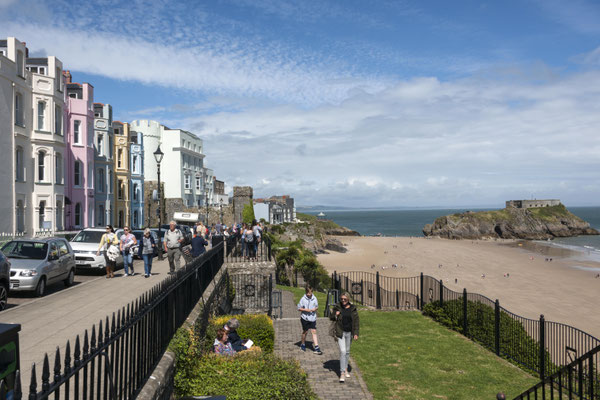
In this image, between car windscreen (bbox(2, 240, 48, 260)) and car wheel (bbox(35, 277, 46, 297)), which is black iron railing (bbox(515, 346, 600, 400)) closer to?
car wheel (bbox(35, 277, 46, 297))

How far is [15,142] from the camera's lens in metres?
27.5

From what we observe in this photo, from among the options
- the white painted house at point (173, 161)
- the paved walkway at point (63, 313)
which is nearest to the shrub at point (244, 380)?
the paved walkway at point (63, 313)

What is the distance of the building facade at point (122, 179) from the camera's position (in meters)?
45.6

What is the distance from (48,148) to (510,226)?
101709 millimetres

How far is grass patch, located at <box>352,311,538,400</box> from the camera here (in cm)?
1081

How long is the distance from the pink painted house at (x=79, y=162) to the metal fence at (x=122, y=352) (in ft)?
99.6

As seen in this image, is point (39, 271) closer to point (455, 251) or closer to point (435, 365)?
point (435, 365)

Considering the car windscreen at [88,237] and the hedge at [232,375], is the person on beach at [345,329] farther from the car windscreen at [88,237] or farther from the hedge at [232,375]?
the car windscreen at [88,237]

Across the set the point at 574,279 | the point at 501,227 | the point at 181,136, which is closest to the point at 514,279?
the point at 574,279

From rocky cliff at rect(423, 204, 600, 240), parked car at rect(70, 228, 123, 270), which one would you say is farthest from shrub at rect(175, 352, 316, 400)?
rocky cliff at rect(423, 204, 600, 240)

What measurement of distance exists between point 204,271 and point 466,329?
9.93 m

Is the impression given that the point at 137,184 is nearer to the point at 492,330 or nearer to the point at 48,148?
the point at 48,148

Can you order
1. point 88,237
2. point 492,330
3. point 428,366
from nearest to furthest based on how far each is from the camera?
point 428,366 → point 492,330 → point 88,237

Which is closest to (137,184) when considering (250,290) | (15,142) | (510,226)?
(15,142)
